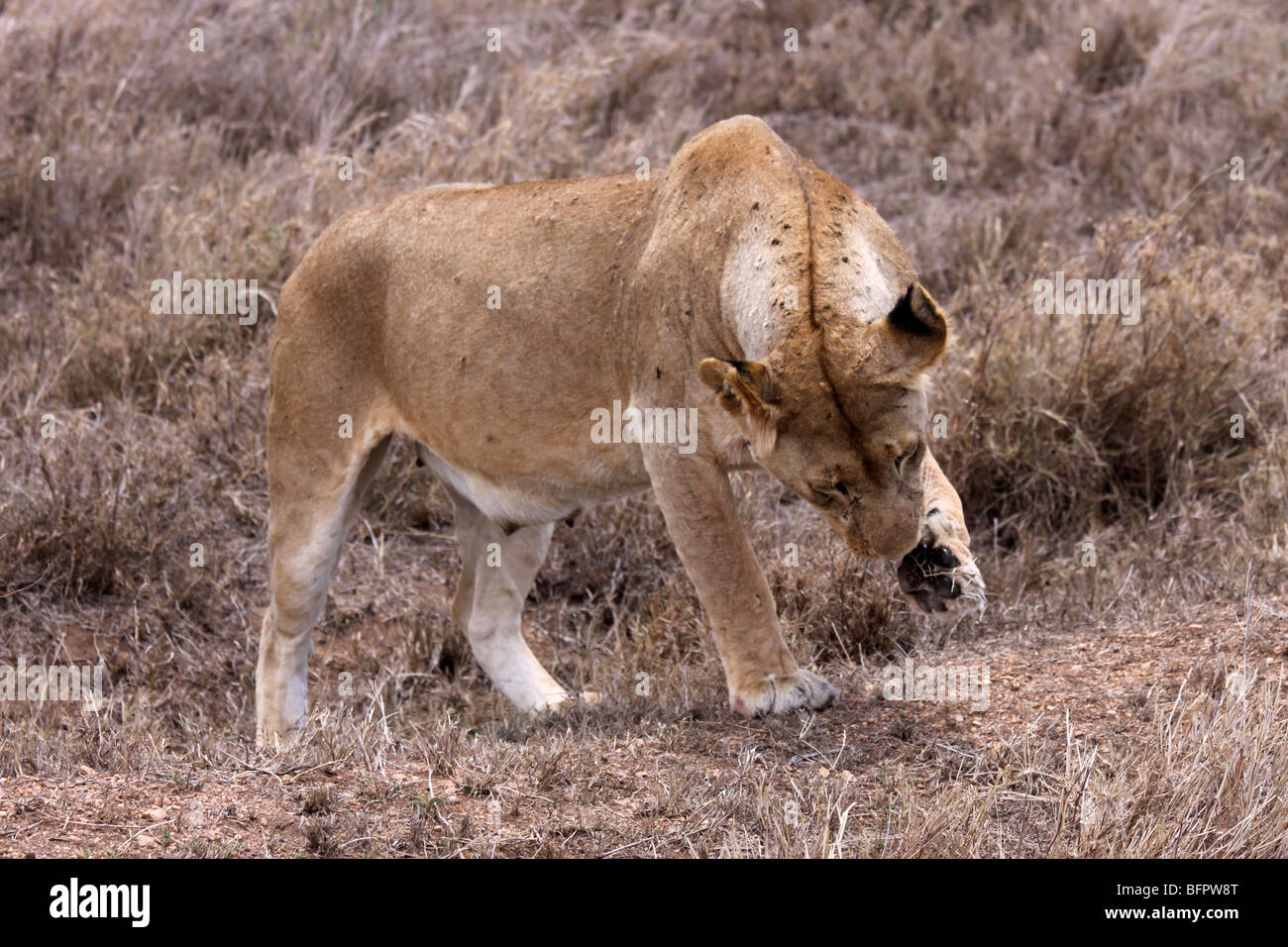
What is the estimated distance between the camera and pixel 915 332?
12.6 ft

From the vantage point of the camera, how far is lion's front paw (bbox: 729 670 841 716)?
4668 millimetres

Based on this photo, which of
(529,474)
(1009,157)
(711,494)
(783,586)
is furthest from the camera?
(1009,157)

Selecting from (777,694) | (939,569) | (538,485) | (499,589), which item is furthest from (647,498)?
(939,569)

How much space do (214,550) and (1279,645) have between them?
4.30 metres

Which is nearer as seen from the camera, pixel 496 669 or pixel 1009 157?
pixel 496 669

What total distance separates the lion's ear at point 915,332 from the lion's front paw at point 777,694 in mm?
1222

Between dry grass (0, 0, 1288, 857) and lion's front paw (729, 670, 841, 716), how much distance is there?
0.21 feet

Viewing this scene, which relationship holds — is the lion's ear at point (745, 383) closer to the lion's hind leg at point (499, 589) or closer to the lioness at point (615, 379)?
the lioness at point (615, 379)

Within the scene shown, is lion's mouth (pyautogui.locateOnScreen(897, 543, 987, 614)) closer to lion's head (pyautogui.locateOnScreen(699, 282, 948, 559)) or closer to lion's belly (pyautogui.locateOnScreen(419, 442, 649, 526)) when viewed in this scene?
lion's head (pyautogui.locateOnScreen(699, 282, 948, 559))

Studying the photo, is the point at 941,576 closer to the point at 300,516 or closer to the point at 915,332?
the point at 915,332

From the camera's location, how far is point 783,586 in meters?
5.76

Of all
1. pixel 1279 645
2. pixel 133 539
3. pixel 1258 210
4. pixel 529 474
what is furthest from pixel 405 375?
pixel 1258 210

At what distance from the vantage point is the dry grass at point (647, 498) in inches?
158

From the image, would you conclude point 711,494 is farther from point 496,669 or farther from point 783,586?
point 496,669
